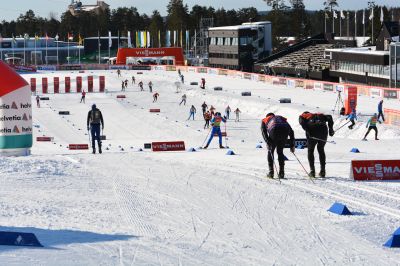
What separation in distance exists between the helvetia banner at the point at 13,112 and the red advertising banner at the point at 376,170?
32.9 ft

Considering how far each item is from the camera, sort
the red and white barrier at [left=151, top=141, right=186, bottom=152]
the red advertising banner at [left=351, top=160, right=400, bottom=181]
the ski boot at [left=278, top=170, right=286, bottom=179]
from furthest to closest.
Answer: the red and white barrier at [left=151, top=141, right=186, bottom=152]
the ski boot at [left=278, top=170, right=286, bottom=179]
the red advertising banner at [left=351, top=160, right=400, bottom=181]

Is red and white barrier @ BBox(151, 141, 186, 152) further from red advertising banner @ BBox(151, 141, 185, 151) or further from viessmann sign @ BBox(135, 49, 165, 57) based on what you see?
viessmann sign @ BBox(135, 49, 165, 57)

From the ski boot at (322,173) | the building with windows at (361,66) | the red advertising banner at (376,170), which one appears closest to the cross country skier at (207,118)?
the building with windows at (361,66)

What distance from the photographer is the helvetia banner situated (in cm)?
1973

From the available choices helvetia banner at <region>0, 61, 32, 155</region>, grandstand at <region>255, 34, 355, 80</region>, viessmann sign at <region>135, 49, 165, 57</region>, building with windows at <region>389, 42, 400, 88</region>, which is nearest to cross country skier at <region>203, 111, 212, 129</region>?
helvetia banner at <region>0, 61, 32, 155</region>

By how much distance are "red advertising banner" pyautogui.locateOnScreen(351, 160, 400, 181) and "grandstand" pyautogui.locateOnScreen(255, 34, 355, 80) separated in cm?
6603

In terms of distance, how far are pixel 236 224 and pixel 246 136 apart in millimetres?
27416

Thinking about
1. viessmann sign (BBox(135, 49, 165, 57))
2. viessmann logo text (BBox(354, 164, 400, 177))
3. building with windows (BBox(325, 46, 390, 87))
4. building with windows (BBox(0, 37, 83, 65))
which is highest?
building with windows (BBox(0, 37, 83, 65))

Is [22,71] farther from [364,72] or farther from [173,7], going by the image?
[173,7]

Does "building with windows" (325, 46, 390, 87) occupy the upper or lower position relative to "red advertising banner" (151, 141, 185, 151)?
upper

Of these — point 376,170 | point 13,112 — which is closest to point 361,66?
point 13,112

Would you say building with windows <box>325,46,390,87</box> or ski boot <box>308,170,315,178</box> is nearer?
ski boot <box>308,170,315,178</box>

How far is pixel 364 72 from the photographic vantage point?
68.0 metres

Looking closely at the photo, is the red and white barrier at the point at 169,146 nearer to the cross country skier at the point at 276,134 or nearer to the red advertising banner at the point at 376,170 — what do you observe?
the cross country skier at the point at 276,134
